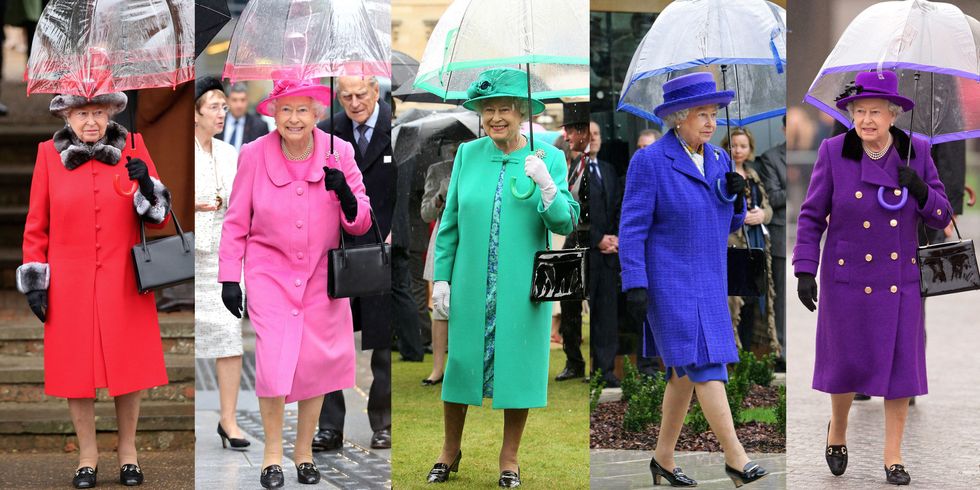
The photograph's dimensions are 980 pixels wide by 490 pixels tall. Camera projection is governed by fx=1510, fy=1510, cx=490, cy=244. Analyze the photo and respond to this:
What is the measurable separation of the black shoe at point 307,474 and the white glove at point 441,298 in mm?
835

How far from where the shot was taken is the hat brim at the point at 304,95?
6.09m

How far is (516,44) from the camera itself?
623 centimetres

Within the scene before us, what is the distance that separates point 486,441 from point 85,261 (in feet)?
6.62

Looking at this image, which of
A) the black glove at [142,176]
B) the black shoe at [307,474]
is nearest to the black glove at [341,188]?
the black glove at [142,176]

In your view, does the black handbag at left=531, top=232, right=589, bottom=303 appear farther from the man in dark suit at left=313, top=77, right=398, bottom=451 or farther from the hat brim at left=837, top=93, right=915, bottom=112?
the hat brim at left=837, top=93, right=915, bottom=112

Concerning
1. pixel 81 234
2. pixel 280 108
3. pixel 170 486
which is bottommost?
pixel 170 486

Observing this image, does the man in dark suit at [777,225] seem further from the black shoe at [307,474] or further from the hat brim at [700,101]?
the black shoe at [307,474]

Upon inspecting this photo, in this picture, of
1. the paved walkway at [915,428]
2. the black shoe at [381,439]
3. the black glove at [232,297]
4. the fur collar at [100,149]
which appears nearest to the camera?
the black glove at [232,297]

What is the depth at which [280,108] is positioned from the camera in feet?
20.1

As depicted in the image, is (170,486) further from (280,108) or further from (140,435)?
(280,108)

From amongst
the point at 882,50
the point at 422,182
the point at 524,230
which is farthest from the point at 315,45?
the point at 882,50

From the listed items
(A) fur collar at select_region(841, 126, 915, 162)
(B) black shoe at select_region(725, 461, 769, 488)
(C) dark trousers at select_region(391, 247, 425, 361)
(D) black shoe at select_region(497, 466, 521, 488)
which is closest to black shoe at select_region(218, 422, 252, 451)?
(C) dark trousers at select_region(391, 247, 425, 361)

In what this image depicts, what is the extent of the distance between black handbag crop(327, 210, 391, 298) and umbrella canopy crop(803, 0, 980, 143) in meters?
2.53

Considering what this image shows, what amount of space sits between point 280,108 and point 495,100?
880 millimetres
